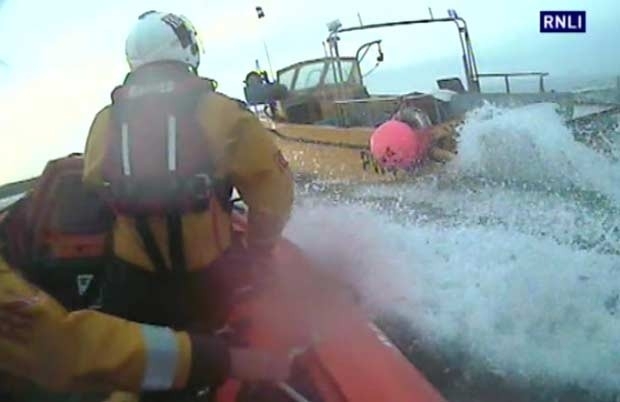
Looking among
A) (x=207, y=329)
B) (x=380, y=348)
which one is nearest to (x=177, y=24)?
(x=207, y=329)

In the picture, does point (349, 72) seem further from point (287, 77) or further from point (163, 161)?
point (163, 161)

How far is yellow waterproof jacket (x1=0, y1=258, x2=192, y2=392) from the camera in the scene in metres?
1.51

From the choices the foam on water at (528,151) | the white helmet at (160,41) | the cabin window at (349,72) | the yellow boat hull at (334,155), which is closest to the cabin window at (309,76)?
the cabin window at (349,72)

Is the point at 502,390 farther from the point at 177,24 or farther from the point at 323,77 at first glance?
the point at 323,77

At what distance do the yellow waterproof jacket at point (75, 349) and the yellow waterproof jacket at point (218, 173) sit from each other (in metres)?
1.14

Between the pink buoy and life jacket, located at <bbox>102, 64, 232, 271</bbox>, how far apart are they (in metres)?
5.32

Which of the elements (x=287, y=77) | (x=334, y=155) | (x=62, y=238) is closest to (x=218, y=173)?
(x=62, y=238)

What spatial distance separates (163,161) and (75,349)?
1.27 metres

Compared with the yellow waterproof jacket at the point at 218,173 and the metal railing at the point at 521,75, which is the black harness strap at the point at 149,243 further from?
the metal railing at the point at 521,75

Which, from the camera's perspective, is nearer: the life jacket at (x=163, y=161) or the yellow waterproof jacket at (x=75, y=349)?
the yellow waterproof jacket at (x=75, y=349)

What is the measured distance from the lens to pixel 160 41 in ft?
9.84

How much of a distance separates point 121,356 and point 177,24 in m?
1.68

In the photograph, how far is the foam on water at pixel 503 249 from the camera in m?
4.61

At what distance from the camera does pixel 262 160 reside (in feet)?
9.57
